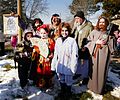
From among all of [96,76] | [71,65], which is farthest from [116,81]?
[71,65]

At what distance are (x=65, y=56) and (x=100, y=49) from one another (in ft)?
2.99

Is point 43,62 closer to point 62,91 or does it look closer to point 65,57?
point 65,57

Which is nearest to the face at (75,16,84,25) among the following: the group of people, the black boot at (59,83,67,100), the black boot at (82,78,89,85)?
the group of people

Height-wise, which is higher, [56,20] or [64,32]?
[56,20]

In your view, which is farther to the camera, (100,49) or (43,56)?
(100,49)

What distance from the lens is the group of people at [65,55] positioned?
23.3 feet

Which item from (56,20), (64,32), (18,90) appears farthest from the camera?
(56,20)

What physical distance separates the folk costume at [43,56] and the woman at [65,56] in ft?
0.70

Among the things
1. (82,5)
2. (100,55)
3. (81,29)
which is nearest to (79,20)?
(81,29)

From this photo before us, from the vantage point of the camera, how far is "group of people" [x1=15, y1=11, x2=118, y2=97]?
7.09 m

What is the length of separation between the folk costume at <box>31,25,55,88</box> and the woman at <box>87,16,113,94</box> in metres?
0.98

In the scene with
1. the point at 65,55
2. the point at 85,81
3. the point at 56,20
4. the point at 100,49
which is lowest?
the point at 85,81

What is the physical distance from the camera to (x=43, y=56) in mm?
7305

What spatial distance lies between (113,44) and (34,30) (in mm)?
2090
